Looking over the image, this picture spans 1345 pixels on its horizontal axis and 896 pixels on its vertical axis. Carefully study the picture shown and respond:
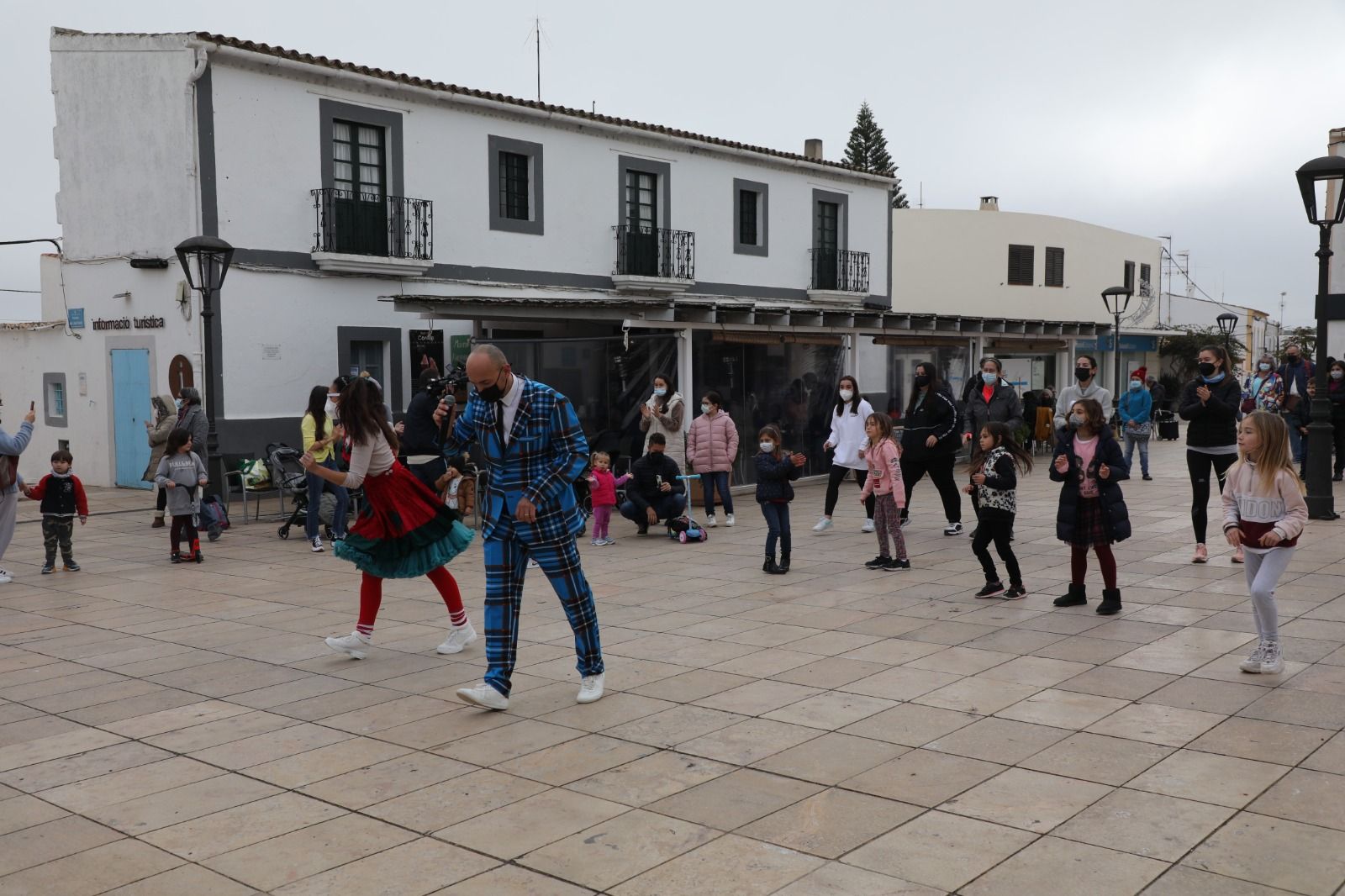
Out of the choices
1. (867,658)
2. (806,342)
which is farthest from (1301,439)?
(867,658)

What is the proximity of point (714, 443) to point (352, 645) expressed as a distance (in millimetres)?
6389

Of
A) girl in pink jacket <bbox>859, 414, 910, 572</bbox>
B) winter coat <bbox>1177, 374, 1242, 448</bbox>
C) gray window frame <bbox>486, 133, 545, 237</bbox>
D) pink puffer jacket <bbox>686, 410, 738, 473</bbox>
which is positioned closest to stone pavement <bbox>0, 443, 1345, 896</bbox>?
girl in pink jacket <bbox>859, 414, 910, 572</bbox>

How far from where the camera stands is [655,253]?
22.8 m

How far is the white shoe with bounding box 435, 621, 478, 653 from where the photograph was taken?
289 inches

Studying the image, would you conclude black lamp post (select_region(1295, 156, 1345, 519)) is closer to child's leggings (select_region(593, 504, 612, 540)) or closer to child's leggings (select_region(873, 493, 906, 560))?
child's leggings (select_region(873, 493, 906, 560))

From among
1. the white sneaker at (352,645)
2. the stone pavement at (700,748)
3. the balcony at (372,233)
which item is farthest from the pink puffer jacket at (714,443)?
the balcony at (372,233)

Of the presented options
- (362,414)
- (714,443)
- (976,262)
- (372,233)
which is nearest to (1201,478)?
(714,443)

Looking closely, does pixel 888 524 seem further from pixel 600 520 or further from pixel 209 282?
pixel 209 282

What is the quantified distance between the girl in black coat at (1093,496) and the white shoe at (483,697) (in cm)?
405

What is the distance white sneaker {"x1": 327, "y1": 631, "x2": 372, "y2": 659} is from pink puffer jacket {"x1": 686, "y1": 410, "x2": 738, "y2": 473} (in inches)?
247

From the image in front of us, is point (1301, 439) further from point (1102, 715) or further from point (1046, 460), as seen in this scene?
point (1102, 715)

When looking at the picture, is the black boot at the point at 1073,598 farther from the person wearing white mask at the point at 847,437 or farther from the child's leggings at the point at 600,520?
the child's leggings at the point at 600,520

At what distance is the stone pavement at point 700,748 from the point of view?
4.09 m

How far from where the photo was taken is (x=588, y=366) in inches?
607
